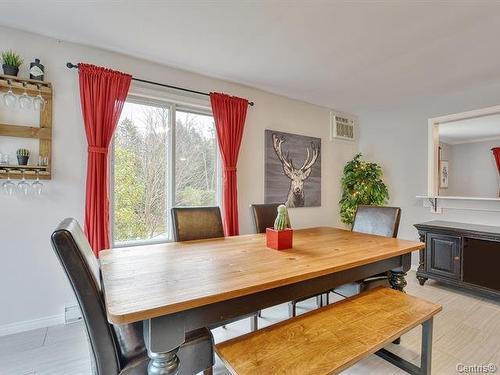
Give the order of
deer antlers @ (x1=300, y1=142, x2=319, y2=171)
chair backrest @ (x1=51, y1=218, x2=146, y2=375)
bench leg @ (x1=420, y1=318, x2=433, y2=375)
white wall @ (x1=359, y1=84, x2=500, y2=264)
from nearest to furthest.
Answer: chair backrest @ (x1=51, y1=218, x2=146, y2=375) < bench leg @ (x1=420, y1=318, x2=433, y2=375) < white wall @ (x1=359, y1=84, x2=500, y2=264) < deer antlers @ (x1=300, y1=142, x2=319, y2=171)

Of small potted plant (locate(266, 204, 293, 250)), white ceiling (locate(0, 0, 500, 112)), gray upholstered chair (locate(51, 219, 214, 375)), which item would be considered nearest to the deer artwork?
white ceiling (locate(0, 0, 500, 112))

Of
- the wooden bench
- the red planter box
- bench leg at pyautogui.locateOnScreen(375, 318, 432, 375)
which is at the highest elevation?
the red planter box

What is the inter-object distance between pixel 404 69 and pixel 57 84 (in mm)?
3441

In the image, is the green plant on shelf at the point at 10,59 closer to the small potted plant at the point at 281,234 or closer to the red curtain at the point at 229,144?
the red curtain at the point at 229,144

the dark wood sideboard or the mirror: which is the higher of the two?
the mirror

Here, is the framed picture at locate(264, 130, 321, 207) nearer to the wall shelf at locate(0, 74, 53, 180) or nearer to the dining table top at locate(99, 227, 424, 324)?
the dining table top at locate(99, 227, 424, 324)

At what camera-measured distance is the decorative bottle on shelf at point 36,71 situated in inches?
86.6

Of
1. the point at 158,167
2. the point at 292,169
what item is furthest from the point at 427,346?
the point at 158,167

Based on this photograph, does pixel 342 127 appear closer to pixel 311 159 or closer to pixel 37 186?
pixel 311 159

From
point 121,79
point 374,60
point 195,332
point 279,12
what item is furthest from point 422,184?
point 121,79

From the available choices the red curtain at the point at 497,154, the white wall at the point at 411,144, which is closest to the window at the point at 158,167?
the white wall at the point at 411,144

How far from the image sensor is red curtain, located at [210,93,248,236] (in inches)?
122

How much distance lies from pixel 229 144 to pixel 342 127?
229 cm

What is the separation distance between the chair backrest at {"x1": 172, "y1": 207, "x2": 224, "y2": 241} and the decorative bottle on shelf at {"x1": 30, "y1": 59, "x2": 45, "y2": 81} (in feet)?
5.20
